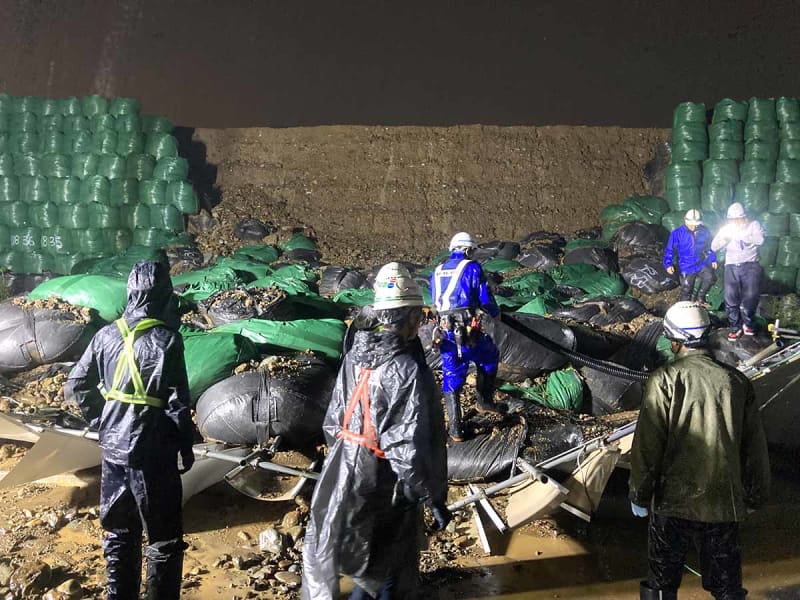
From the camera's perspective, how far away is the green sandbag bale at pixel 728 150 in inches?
348

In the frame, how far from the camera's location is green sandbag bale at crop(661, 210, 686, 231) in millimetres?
8883

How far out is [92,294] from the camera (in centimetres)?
571

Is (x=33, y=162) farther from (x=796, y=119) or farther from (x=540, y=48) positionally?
(x=796, y=119)

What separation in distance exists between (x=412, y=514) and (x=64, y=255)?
28.8 feet

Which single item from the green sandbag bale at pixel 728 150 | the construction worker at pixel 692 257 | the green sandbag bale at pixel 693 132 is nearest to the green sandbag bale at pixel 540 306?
the construction worker at pixel 692 257

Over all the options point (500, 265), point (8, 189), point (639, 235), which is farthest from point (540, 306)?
point (8, 189)

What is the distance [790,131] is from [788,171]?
583 millimetres

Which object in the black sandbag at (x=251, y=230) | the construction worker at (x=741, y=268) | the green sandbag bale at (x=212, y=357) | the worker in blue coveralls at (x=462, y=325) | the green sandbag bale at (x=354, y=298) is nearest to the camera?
the worker in blue coveralls at (x=462, y=325)

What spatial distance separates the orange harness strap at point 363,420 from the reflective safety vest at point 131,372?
85 centimetres

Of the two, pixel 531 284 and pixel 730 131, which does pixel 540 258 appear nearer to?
pixel 531 284

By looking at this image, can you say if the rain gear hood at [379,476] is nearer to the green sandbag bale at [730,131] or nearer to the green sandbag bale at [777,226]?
the green sandbag bale at [777,226]

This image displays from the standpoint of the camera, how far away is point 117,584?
9.09ft

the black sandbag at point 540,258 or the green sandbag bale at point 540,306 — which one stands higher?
the black sandbag at point 540,258

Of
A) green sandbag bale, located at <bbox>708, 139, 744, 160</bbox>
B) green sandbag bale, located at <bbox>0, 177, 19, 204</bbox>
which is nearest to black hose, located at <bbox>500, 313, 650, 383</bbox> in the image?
green sandbag bale, located at <bbox>708, 139, 744, 160</bbox>
